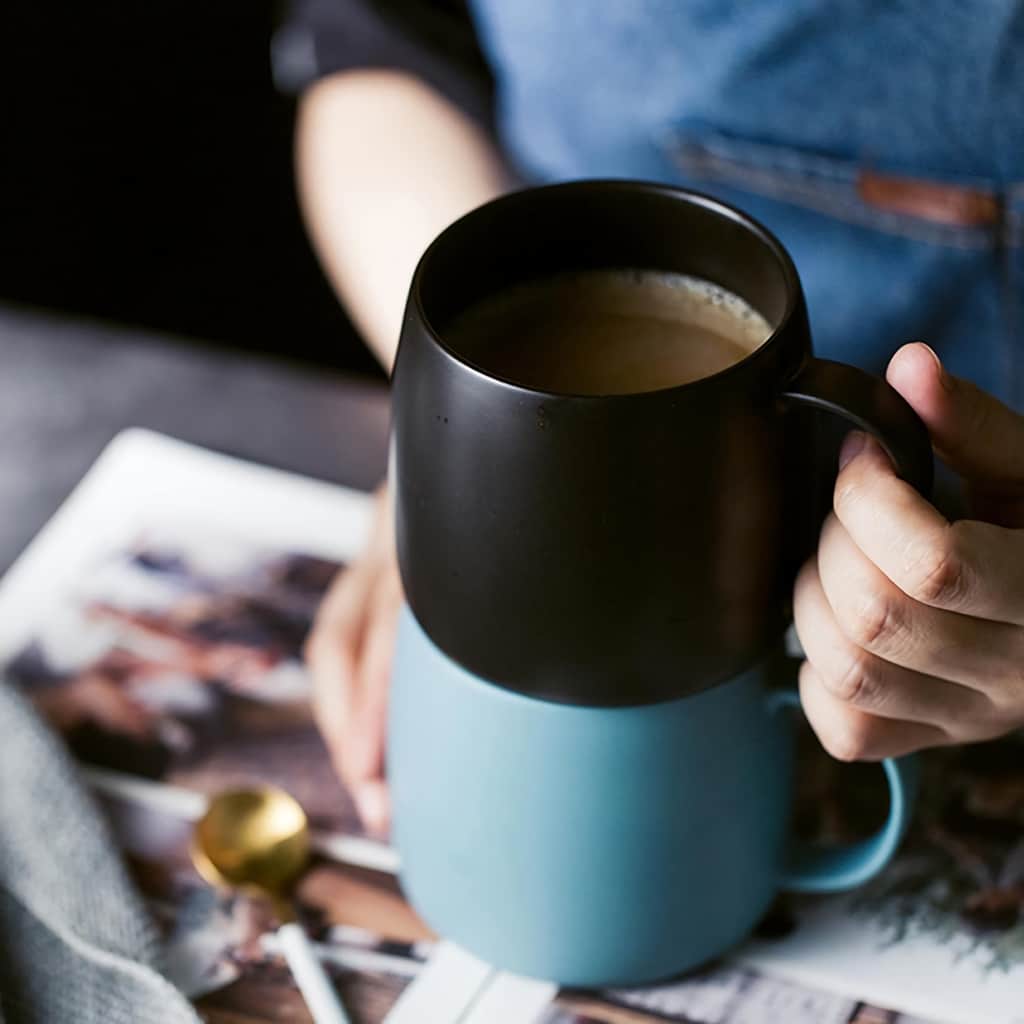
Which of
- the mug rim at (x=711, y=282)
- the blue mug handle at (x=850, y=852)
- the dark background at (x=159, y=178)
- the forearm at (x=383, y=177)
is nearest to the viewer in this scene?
the mug rim at (x=711, y=282)

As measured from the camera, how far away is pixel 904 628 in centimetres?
36

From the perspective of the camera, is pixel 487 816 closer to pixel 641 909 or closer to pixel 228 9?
pixel 641 909

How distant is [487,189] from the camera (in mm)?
736

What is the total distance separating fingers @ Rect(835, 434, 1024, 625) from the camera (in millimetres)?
336

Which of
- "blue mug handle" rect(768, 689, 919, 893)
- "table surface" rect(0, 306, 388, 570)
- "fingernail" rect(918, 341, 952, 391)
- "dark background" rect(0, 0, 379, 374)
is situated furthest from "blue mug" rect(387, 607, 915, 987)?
"dark background" rect(0, 0, 379, 374)

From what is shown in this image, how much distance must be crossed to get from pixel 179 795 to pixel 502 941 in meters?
0.15

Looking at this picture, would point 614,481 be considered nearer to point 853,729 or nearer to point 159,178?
point 853,729

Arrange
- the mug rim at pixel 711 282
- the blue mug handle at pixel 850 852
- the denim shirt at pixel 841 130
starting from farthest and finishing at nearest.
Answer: the denim shirt at pixel 841 130 < the blue mug handle at pixel 850 852 < the mug rim at pixel 711 282

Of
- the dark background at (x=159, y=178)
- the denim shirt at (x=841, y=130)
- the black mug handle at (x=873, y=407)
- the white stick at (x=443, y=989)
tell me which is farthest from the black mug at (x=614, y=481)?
the dark background at (x=159, y=178)

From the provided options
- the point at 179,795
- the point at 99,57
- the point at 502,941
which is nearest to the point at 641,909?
the point at 502,941

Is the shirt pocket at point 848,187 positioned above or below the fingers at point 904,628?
below

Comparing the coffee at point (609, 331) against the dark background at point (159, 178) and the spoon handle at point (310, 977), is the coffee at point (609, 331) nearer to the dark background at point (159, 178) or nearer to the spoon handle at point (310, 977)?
the spoon handle at point (310, 977)

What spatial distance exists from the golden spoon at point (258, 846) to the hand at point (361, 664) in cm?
3

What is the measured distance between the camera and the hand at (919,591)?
340 millimetres
